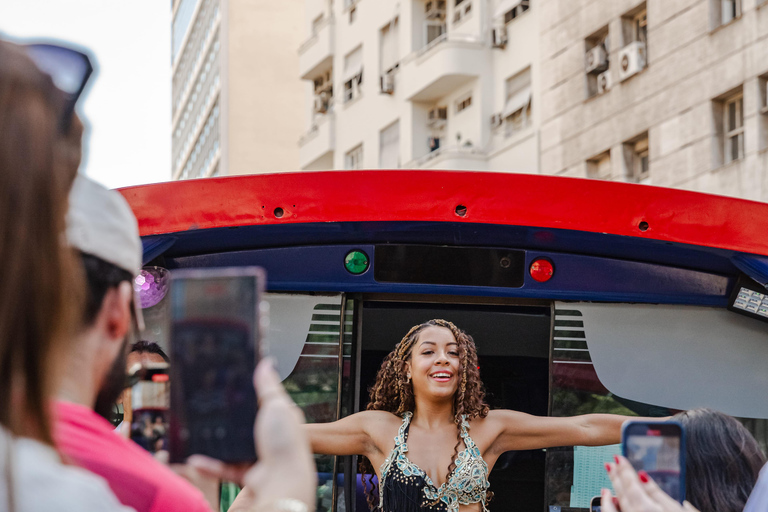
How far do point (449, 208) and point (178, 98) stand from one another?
2500 inches

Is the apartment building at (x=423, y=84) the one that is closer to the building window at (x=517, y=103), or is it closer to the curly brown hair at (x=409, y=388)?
the building window at (x=517, y=103)

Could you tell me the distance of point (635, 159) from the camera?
2292cm

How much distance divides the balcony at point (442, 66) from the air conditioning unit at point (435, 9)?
94cm

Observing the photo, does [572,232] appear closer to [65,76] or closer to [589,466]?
[589,466]

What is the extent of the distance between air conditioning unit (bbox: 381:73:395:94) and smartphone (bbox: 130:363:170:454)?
2971 centimetres

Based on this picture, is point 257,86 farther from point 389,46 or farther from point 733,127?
point 733,127

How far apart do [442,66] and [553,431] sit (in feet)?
78.6

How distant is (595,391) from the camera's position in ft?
18.5

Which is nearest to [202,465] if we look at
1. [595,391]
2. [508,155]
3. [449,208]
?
[449,208]

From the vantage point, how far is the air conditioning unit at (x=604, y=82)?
23.4 meters

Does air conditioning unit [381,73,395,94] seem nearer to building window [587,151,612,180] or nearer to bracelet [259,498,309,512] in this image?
building window [587,151,612,180]

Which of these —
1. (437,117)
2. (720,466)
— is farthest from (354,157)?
(720,466)

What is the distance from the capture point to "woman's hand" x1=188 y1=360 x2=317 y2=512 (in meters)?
1.45

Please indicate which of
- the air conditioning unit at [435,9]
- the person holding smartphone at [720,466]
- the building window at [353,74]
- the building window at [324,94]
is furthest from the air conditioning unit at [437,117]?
the person holding smartphone at [720,466]
